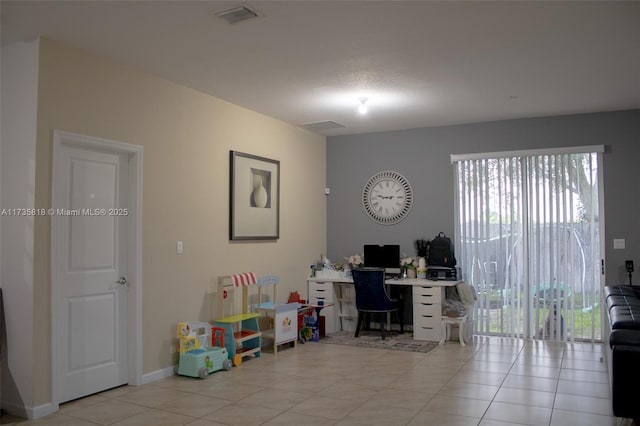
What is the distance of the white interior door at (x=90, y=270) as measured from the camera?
13.2ft

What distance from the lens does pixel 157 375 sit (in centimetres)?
469

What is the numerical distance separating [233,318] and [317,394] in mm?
1438

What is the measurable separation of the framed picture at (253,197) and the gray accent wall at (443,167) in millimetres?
1363

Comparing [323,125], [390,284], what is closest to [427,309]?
[390,284]

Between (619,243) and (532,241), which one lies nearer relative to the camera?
(619,243)

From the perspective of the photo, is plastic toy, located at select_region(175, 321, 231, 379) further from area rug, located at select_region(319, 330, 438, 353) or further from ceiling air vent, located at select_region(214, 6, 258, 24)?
ceiling air vent, located at select_region(214, 6, 258, 24)

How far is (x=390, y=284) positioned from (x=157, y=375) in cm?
306

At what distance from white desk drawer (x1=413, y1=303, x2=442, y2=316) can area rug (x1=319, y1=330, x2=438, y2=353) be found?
1.11 ft

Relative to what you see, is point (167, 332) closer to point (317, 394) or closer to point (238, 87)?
point (317, 394)

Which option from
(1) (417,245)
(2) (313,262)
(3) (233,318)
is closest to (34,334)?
(3) (233,318)

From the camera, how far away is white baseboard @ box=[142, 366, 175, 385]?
4.57m

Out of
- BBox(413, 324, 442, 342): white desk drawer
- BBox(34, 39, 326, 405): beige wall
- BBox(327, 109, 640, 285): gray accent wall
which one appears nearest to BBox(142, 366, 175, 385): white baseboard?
BBox(34, 39, 326, 405): beige wall

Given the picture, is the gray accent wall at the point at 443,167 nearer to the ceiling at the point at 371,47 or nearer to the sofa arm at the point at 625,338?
the ceiling at the point at 371,47

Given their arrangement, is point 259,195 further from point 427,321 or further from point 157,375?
point 427,321
